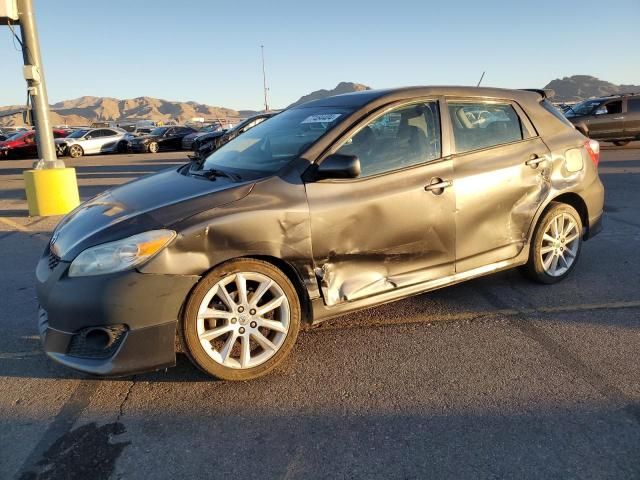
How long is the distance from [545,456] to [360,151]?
2092 millimetres

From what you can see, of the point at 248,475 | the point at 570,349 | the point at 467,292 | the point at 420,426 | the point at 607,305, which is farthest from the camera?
the point at 467,292

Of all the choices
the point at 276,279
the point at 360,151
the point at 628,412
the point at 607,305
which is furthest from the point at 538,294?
the point at 276,279

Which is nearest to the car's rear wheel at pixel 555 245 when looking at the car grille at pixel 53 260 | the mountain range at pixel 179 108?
the car grille at pixel 53 260

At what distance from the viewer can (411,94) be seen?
381 centimetres

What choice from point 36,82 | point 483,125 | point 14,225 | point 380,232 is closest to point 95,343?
point 380,232

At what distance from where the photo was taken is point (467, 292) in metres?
4.51

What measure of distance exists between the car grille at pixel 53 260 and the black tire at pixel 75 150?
23282mm

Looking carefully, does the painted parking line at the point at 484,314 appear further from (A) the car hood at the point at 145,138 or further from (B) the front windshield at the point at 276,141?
(A) the car hood at the point at 145,138

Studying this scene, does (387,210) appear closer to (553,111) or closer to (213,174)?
(213,174)

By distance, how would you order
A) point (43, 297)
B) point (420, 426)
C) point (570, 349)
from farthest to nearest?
point (570, 349) < point (43, 297) < point (420, 426)

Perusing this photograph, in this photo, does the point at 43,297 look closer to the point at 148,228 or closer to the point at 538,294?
the point at 148,228

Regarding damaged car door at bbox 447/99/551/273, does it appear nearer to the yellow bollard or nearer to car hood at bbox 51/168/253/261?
car hood at bbox 51/168/253/261

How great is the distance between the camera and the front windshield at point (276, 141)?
3527mm

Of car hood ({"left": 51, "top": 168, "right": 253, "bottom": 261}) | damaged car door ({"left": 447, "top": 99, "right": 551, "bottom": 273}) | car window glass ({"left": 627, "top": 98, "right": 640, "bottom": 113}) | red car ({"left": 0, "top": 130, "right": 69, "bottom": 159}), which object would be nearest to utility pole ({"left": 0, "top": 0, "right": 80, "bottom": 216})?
car hood ({"left": 51, "top": 168, "right": 253, "bottom": 261})
